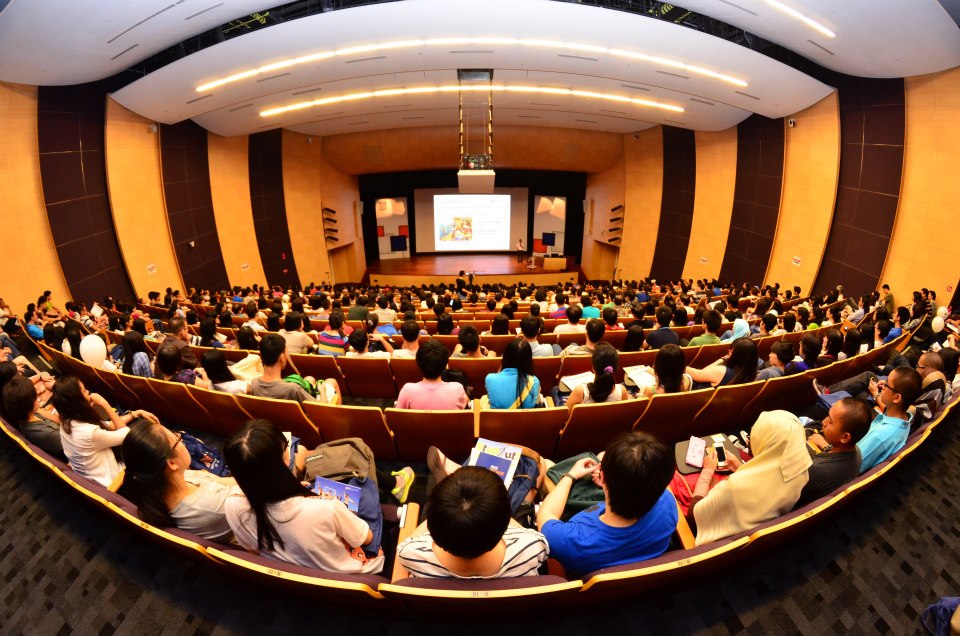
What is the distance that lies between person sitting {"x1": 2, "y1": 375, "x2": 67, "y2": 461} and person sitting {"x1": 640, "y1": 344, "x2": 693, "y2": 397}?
425 cm

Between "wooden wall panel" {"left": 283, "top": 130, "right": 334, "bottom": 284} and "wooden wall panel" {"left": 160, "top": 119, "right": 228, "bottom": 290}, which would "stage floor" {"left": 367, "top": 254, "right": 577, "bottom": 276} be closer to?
"wooden wall panel" {"left": 283, "top": 130, "right": 334, "bottom": 284}

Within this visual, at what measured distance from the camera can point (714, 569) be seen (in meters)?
1.88

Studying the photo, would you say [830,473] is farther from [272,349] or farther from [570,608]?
[272,349]

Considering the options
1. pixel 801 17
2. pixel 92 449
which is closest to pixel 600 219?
pixel 801 17

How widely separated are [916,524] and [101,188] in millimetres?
13754

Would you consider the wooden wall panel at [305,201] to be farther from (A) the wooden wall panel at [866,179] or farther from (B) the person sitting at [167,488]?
(A) the wooden wall panel at [866,179]

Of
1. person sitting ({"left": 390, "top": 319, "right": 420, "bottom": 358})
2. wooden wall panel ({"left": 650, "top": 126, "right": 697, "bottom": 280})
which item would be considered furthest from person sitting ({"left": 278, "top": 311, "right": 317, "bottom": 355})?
wooden wall panel ({"left": 650, "top": 126, "right": 697, "bottom": 280})

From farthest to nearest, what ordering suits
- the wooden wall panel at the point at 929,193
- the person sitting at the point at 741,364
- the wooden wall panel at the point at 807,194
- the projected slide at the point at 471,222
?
the projected slide at the point at 471,222 < the wooden wall panel at the point at 807,194 < the wooden wall panel at the point at 929,193 < the person sitting at the point at 741,364

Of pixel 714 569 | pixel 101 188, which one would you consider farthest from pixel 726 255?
pixel 101 188

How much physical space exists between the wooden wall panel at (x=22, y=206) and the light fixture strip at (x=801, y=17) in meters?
12.7

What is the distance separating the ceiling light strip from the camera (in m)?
10.6

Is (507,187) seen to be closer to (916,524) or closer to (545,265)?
(545,265)

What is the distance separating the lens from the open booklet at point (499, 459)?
2.30m

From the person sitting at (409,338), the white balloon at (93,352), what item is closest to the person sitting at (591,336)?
the person sitting at (409,338)
